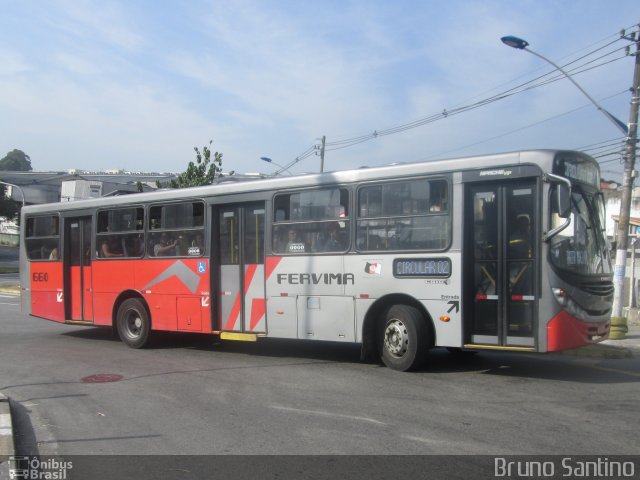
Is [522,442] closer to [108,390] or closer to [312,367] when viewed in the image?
[312,367]

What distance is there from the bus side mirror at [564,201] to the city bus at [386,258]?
0.10ft

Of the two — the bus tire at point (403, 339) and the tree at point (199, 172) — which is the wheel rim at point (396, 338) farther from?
the tree at point (199, 172)

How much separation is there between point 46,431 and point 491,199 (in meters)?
6.41

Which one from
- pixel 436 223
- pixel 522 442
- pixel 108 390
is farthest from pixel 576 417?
pixel 108 390

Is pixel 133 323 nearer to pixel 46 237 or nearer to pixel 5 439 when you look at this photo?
pixel 46 237

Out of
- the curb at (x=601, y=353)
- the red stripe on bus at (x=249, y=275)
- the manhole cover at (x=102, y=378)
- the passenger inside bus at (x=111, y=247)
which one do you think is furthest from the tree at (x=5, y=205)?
the curb at (x=601, y=353)

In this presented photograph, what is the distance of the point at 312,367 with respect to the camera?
9656 mm

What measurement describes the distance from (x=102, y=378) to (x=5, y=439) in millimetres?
3521

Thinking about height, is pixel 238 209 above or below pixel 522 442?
above

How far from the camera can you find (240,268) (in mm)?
10789

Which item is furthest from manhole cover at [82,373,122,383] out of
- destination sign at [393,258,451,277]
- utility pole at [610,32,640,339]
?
utility pole at [610,32,640,339]

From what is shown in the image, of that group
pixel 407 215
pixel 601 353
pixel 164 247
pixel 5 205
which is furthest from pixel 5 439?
pixel 5 205

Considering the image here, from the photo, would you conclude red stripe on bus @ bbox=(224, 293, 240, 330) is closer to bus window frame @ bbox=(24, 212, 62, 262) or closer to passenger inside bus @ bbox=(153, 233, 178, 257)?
passenger inside bus @ bbox=(153, 233, 178, 257)

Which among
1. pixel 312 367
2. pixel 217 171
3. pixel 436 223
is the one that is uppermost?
pixel 217 171
